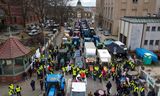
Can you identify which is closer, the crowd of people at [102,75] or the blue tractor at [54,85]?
the blue tractor at [54,85]

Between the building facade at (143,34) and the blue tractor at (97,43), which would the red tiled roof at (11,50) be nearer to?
the blue tractor at (97,43)

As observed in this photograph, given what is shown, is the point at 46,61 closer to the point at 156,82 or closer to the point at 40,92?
the point at 40,92

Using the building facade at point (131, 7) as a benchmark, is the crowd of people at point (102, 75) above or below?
below

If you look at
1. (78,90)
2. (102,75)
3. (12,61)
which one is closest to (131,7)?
(102,75)

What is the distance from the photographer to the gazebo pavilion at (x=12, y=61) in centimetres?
1889

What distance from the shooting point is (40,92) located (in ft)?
56.4

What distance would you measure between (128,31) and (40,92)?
1908 cm

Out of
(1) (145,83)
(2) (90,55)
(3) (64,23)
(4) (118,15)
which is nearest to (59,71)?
(2) (90,55)

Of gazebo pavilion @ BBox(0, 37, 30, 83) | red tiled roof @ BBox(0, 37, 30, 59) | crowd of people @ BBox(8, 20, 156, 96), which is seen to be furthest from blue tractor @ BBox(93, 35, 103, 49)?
gazebo pavilion @ BBox(0, 37, 30, 83)

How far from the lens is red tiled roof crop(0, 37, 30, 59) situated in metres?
18.9

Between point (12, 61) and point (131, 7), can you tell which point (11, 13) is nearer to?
point (131, 7)

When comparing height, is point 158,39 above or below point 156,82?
above

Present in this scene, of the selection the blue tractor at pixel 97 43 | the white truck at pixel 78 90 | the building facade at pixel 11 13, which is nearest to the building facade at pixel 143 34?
the blue tractor at pixel 97 43

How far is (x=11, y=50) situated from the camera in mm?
19359
